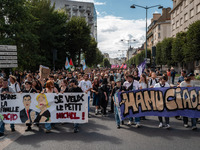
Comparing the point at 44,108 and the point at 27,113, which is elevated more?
the point at 44,108

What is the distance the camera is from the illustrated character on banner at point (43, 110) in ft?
19.6

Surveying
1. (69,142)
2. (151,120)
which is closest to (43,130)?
(69,142)

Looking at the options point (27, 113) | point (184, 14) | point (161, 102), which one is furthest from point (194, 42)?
point (27, 113)

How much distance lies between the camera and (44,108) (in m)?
6.06

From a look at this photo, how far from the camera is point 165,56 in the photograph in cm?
4034

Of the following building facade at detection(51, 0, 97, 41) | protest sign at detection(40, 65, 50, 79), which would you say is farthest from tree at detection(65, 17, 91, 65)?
building facade at detection(51, 0, 97, 41)

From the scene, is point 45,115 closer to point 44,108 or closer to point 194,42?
point 44,108

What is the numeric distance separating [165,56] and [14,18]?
3117 cm

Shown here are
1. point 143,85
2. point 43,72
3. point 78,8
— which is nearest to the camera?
point 143,85

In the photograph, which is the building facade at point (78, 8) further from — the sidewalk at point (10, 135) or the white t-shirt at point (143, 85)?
the sidewalk at point (10, 135)

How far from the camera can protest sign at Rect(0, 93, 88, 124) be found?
600 cm

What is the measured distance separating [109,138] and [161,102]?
217cm

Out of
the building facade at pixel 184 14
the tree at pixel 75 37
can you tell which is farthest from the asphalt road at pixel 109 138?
the building facade at pixel 184 14

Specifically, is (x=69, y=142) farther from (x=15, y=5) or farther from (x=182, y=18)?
(x=182, y=18)
